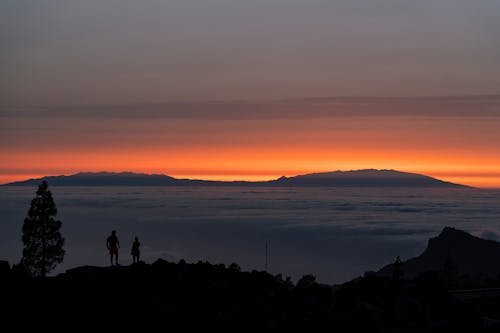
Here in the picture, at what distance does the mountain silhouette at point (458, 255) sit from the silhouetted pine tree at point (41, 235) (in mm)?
56086

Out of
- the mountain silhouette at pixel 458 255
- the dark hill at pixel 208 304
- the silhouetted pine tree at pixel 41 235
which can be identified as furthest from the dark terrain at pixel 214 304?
the mountain silhouette at pixel 458 255

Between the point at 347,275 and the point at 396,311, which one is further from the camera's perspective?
the point at 347,275

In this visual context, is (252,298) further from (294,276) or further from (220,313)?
(294,276)


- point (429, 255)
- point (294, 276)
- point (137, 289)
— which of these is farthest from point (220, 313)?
point (294, 276)

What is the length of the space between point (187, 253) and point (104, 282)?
488ft

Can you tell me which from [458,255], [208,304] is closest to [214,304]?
[208,304]

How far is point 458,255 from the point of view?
370 feet

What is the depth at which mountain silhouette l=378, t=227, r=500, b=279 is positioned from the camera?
10294cm

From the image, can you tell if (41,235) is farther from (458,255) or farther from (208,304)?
(458,255)

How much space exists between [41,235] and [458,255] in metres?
74.4

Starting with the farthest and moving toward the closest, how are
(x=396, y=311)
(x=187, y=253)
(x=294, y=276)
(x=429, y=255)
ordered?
(x=187, y=253), (x=294, y=276), (x=429, y=255), (x=396, y=311)

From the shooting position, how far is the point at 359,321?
2478 cm

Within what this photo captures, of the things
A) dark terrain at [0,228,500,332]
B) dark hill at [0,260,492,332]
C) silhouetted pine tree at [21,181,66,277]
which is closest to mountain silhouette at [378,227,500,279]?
silhouetted pine tree at [21,181,66,277]

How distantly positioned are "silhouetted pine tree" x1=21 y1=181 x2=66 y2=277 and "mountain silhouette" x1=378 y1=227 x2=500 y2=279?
56.1 meters
